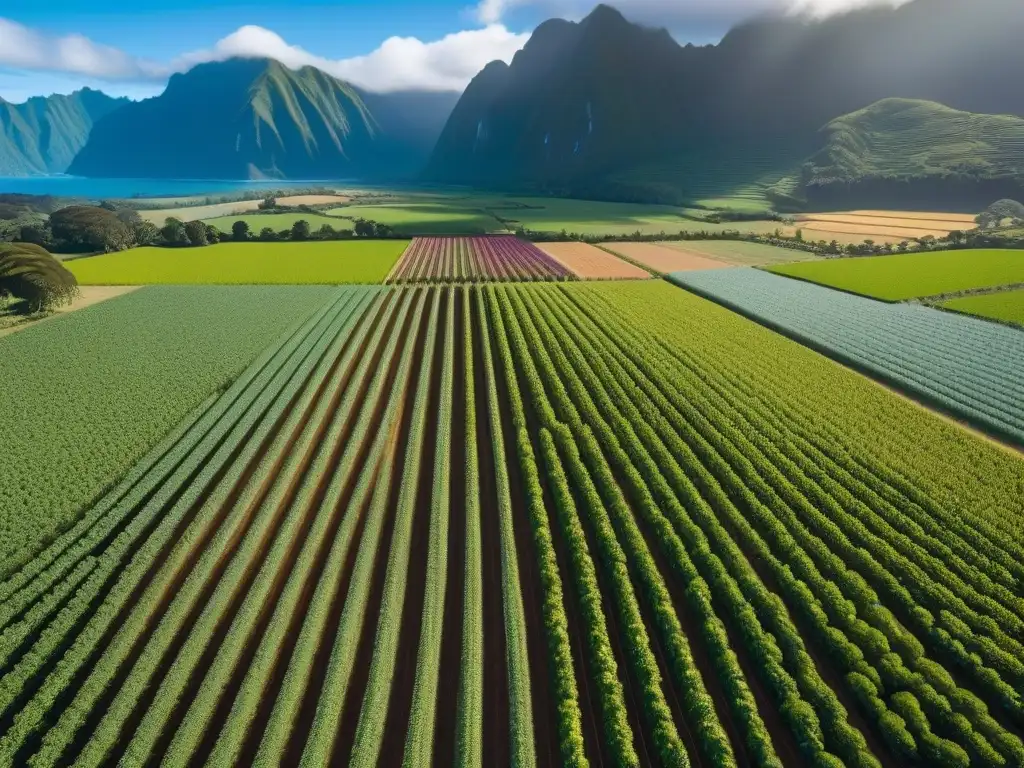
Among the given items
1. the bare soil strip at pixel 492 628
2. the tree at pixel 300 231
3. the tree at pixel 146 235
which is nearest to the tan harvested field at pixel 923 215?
the tree at pixel 300 231

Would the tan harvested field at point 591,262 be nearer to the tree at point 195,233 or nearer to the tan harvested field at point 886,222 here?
the tree at point 195,233

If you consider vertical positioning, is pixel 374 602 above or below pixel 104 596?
above

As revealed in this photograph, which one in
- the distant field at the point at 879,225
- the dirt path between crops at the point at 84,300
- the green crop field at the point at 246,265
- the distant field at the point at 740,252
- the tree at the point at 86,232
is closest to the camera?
the dirt path between crops at the point at 84,300

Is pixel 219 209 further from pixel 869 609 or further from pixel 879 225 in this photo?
pixel 869 609

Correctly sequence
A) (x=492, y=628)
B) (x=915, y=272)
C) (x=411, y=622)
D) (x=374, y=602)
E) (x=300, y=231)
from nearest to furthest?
(x=492, y=628), (x=411, y=622), (x=374, y=602), (x=915, y=272), (x=300, y=231)

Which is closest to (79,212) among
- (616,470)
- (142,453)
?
(142,453)

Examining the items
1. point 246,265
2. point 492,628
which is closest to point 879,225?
point 246,265
